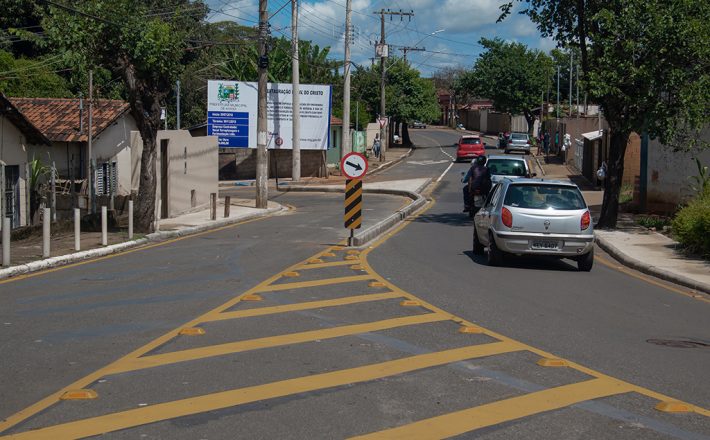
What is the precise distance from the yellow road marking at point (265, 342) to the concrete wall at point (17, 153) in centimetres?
1606

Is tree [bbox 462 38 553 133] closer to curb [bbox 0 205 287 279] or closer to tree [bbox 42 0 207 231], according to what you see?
curb [bbox 0 205 287 279]

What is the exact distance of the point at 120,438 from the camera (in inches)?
230

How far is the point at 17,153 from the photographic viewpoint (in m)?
24.4

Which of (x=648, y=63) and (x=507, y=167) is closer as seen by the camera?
(x=648, y=63)

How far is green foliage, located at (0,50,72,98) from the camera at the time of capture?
1457 inches

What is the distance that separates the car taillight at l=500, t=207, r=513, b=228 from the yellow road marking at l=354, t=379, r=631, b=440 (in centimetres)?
772

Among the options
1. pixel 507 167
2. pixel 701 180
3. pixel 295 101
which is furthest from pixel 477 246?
pixel 295 101

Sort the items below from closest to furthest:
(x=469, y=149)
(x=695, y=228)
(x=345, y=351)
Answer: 1. (x=345, y=351)
2. (x=695, y=228)
3. (x=469, y=149)

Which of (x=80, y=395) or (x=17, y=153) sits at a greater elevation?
(x=17, y=153)

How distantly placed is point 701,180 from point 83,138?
18584 millimetres

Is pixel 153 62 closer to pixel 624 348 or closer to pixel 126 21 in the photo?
pixel 126 21

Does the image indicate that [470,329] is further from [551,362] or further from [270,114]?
[270,114]

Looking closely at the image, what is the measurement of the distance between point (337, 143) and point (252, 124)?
10.7 meters

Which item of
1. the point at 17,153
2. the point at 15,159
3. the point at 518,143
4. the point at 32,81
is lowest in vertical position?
the point at 15,159
